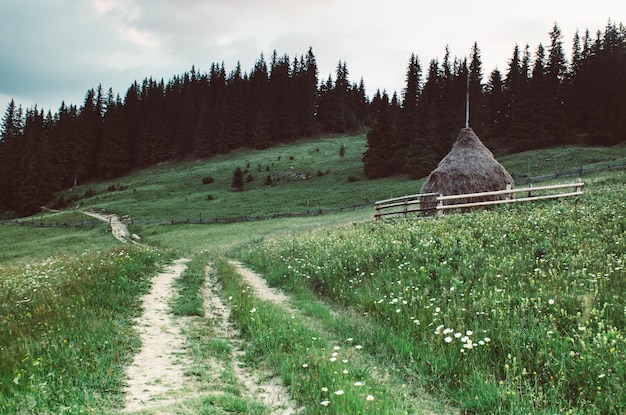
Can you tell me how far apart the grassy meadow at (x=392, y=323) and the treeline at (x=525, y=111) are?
167 feet

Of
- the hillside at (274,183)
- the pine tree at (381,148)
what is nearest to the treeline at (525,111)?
the pine tree at (381,148)

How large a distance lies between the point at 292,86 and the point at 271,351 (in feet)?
381

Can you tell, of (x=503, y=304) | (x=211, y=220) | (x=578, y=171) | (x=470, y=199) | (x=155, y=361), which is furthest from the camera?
(x=211, y=220)

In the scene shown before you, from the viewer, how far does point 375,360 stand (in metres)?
6.13

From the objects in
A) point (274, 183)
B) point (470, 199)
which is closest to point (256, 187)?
point (274, 183)

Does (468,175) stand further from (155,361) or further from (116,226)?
(116,226)

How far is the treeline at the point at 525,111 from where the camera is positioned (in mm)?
63000

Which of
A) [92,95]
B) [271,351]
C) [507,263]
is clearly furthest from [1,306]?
[92,95]

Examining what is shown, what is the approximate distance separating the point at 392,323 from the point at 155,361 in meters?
4.33

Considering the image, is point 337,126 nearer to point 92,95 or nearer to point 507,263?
point 92,95

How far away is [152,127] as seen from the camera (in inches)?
4102

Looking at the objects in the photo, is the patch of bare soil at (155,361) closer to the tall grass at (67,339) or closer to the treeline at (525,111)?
the tall grass at (67,339)

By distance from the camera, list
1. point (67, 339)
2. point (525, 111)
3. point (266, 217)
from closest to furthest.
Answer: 1. point (67, 339)
2. point (266, 217)
3. point (525, 111)

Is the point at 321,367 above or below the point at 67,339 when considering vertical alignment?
below
